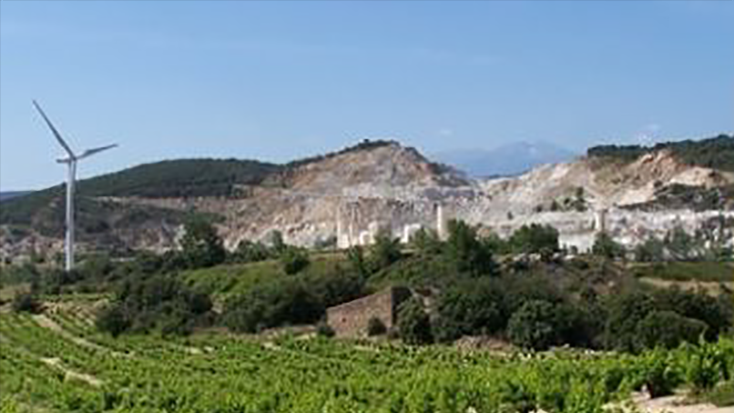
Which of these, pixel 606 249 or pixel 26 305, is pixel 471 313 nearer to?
pixel 606 249

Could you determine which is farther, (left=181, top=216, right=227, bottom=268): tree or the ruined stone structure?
(left=181, top=216, right=227, bottom=268): tree

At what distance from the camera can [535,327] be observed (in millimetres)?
57281

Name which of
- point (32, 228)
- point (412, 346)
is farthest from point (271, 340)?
point (32, 228)

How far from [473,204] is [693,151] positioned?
89.5 ft

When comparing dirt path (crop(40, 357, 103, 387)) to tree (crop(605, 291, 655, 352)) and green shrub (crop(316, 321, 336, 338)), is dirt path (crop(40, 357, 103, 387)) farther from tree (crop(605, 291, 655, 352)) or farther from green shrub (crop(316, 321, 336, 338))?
tree (crop(605, 291, 655, 352))

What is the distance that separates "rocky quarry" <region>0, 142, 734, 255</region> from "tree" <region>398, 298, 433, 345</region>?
43.0 meters

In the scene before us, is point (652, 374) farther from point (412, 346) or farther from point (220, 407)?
point (412, 346)

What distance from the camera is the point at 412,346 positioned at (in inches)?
2394

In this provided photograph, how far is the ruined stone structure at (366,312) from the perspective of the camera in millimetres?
67500

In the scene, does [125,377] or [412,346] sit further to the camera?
[412,346]

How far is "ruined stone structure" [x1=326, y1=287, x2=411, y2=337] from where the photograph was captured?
6750cm

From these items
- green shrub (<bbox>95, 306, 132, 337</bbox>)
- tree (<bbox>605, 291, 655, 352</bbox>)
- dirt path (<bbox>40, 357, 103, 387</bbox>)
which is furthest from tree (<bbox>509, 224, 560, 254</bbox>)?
dirt path (<bbox>40, 357, 103, 387</bbox>)

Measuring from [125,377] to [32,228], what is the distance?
132 meters

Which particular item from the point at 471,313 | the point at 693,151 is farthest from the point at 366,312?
the point at 693,151
